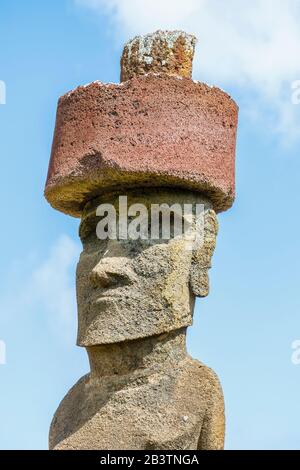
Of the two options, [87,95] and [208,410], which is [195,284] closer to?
[208,410]

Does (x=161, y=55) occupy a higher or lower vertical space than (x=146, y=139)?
higher

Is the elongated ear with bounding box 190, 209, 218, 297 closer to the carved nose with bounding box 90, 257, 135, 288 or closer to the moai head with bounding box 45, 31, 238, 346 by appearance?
the moai head with bounding box 45, 31, 238, 346

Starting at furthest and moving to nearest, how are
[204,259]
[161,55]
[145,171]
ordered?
1. [161,55]
2. [204,259]
3. [145,171]

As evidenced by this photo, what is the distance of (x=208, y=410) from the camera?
9836 mm

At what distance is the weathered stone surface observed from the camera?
9.59 meters

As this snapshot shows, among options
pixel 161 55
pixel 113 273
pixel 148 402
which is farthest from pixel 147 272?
pixel 161 55

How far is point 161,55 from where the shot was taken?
10234 mm

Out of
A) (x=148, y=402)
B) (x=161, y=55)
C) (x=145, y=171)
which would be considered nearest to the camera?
(x=148, y=402)

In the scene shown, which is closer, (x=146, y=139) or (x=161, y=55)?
(x=146, y=139)

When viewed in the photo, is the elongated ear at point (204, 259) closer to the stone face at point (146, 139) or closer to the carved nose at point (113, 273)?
the stone face at point (146, 139)

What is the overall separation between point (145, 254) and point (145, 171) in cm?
57

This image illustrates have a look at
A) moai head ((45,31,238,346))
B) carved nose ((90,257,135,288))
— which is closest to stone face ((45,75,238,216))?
moai head ((45,31,238,346))

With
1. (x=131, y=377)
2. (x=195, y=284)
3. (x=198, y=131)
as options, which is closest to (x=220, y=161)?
(x=198, y=131)

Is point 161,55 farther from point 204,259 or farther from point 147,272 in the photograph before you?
point 147,272
